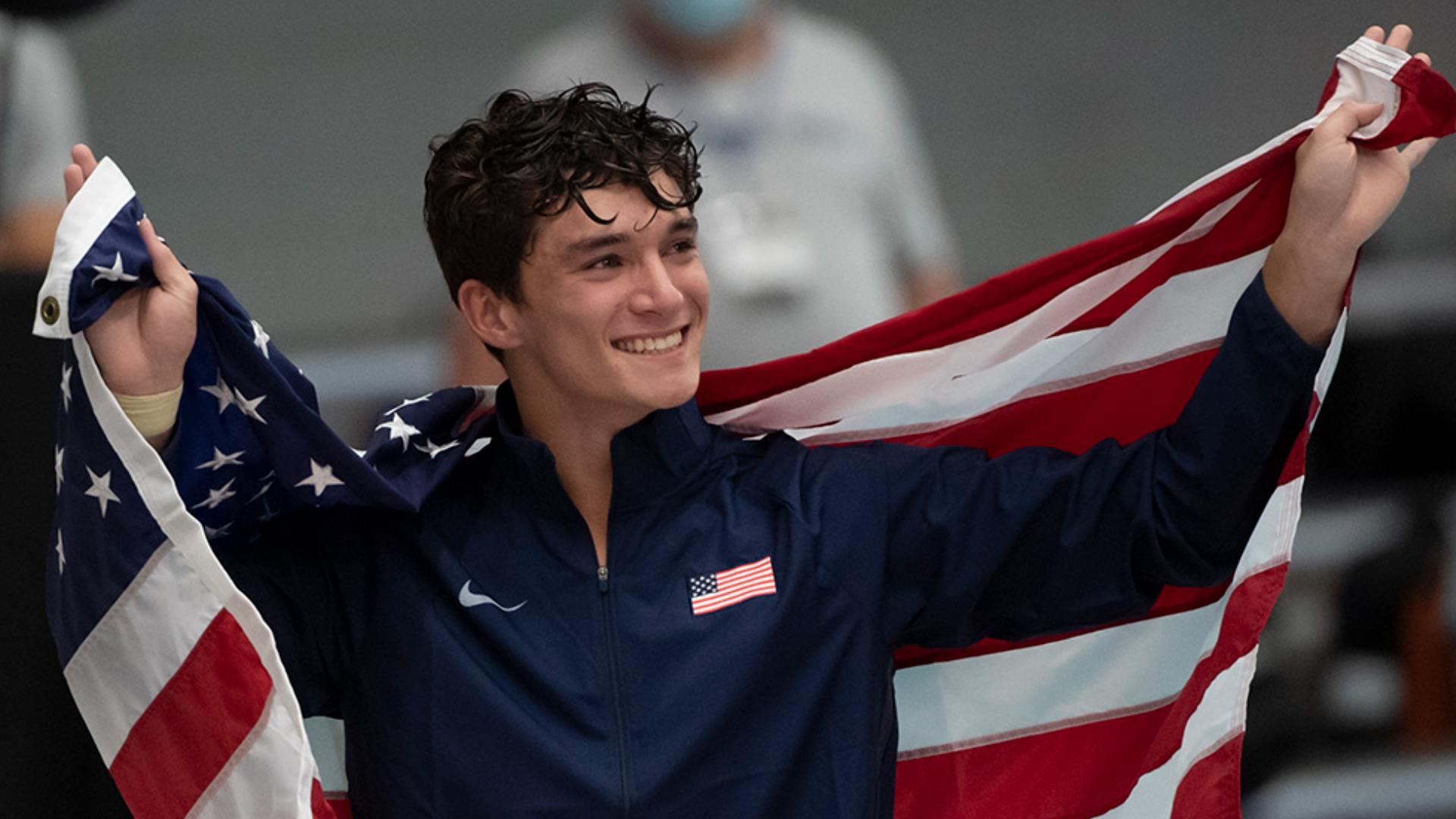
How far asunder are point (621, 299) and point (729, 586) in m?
0.33

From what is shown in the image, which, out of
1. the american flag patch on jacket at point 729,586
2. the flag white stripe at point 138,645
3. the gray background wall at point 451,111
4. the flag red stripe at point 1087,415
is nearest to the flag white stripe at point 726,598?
the american flag patch on jacket at point 729,586

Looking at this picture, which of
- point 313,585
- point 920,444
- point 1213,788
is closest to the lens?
point 313,585

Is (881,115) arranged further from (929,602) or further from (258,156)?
(258,156)

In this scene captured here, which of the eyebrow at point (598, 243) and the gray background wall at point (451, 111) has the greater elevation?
the eyebrow at point (598, 243)

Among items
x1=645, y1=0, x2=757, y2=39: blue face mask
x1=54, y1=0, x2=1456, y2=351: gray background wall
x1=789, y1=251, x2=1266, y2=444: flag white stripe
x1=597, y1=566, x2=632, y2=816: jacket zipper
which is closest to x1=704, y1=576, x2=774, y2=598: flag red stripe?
x1=597, y1=566, x2=632, y2=816: jacket zipper

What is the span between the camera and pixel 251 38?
598 centimetres

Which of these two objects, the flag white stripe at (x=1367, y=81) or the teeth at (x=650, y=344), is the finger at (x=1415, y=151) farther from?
the teeth at (x=650, y=344)

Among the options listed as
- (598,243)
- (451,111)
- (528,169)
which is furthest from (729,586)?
(451,111)

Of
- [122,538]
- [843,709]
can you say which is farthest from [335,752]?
[843,709]

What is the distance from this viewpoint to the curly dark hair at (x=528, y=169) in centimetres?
205

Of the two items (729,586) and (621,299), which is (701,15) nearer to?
(621,299)

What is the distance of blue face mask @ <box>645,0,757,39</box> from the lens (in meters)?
3.98

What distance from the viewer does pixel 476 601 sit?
2.06 metres

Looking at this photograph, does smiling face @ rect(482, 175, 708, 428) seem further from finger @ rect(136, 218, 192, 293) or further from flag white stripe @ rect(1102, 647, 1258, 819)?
flag white stripe @ rect(1102, 647, 1258, 819)
